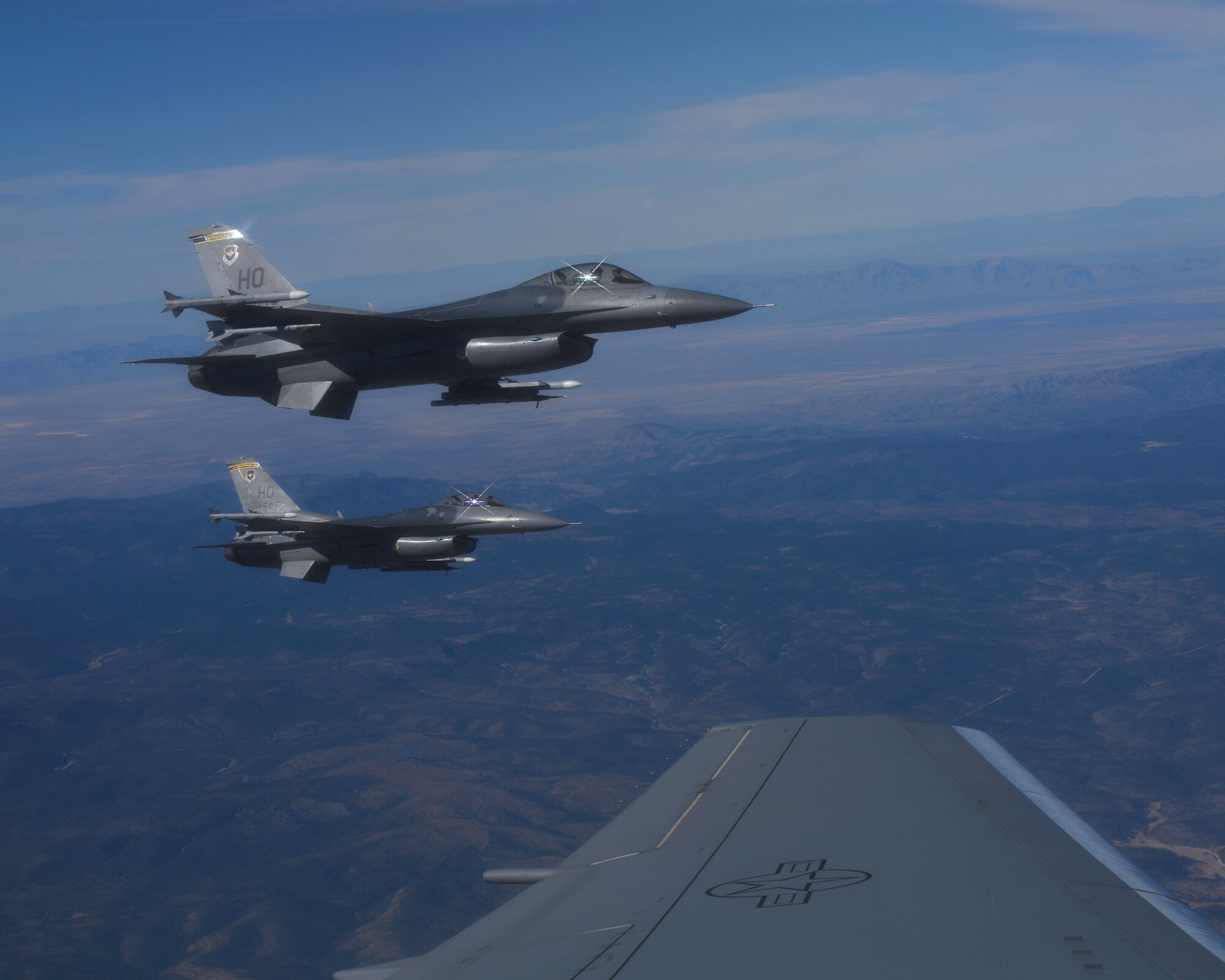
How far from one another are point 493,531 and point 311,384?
1199 centimetres

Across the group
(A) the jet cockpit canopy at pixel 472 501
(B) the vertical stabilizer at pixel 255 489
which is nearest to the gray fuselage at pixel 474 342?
(A) the jet cockpit canopy at pixel 472 501

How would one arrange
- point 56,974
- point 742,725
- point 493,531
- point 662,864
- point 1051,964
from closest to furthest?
point 1051,964, point 662,864, point 742,725, point 493,531, point 56,974

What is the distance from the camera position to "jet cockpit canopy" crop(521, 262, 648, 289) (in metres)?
33.5

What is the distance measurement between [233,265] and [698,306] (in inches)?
723

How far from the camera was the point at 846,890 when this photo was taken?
33.4ft

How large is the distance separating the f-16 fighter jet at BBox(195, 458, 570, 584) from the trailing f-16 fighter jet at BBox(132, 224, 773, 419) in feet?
32.2

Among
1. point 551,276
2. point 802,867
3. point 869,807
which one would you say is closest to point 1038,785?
point 869,807

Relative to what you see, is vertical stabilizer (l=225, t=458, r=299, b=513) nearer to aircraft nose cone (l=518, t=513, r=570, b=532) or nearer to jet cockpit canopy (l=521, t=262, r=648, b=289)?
aircraft nose cone (l=518, t=513, r=570, b=532)

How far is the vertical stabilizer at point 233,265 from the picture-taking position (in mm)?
35656

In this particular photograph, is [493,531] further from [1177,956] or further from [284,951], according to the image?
[284,951]

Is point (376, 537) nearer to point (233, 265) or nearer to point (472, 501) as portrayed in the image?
point (472, 501)

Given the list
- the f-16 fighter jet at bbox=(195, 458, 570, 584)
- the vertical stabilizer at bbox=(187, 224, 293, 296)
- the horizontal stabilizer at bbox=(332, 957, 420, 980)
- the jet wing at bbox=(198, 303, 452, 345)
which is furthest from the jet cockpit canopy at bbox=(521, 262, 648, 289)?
the horizontal stabilizer at bbox=(332, 957, 420, 980)

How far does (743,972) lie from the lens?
8.54 meters

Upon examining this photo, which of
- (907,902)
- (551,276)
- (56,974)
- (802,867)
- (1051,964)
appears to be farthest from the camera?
(56,974)
